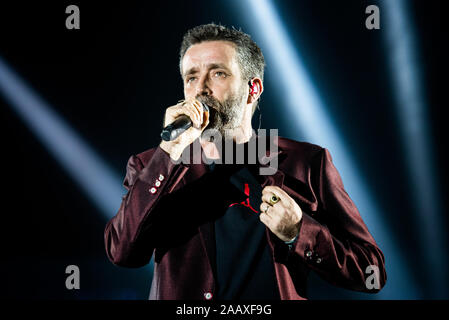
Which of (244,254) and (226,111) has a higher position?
(226,111)

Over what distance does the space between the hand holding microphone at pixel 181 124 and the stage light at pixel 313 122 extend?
64.8 inches

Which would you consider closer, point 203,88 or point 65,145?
point 203,88

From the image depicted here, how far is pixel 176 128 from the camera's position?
3.75 ft

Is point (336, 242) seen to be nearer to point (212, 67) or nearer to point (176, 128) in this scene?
point (176, 128)

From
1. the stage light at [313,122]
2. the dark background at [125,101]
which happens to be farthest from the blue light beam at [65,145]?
the stage light at [313,122]

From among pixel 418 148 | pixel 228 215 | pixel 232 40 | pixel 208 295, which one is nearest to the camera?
pixel 208 295

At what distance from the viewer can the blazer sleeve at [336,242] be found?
1.23 metres

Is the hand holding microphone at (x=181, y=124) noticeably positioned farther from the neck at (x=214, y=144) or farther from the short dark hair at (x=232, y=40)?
the short dark hair at (x=232, y=40)

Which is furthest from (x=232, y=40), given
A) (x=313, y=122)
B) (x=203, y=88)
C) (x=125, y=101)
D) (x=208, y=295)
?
(x=125, y=101)

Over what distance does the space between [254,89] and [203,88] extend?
0.33 metres

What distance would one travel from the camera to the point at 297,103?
285 cm

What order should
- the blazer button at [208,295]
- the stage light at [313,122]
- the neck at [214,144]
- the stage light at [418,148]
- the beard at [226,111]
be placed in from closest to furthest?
the blazer button at [208,295], the beard at [226,111], the neck at [214,144], the stage light at [418,148], the stage light at [313,122]
